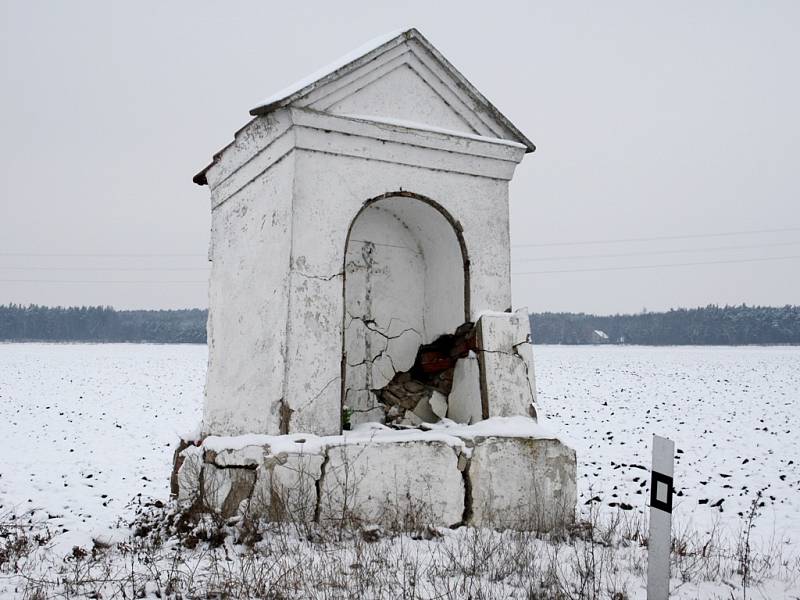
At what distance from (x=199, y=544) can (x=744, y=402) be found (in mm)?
15724

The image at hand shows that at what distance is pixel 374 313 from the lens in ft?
20.3

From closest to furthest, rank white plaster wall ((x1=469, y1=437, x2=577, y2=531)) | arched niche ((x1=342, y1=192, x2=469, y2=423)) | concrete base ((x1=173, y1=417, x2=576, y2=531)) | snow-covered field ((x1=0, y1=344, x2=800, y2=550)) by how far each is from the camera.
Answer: concrete base ((x1=173, y1=417, x2=576, y2=531)), white plaster wall ((x1=469, y1=437, x2=577, y2=531)), arched niche ((x1=342, y1=192, x2=469, y2=423)), snow-covered field ((x1=0, y1=344, x2=800, y2=550))

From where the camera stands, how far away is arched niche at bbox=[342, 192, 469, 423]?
19.5ft

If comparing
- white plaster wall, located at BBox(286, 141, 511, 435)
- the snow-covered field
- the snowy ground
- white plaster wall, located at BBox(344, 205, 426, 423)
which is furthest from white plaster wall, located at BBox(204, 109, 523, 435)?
the snowy ground

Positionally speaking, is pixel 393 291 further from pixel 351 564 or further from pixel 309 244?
pixel 351 564

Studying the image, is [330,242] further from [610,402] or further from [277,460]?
[610,402]

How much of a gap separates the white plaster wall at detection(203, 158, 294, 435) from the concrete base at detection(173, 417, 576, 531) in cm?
35

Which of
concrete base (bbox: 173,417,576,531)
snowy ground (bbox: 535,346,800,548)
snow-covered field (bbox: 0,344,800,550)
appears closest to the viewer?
concrete base (bbox: 173,417,576,531)

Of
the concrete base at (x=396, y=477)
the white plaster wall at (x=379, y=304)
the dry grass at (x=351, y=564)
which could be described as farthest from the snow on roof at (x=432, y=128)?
the dry grass at (x=351, y=564)

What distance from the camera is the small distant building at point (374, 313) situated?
187 inches

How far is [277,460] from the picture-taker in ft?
14.9

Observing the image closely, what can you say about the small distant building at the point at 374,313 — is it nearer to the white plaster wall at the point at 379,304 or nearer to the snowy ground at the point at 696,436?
the white plaster wall at the point at 379,304

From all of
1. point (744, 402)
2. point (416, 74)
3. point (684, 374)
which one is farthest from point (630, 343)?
point (416, 74)

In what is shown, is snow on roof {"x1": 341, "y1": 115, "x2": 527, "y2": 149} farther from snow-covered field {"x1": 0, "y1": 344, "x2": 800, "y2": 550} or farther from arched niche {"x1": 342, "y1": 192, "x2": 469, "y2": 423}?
snow-covered field {"x1": 0, "y1": 344, "x2": 800, "y2": 550}
